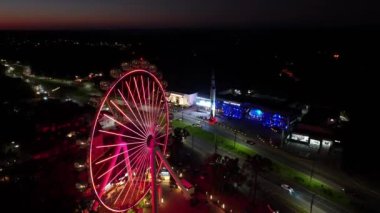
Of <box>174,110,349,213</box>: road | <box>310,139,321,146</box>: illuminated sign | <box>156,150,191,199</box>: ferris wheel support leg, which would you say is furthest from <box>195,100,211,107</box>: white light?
<box>156,150,191,199</box>: ferris wheel support leg

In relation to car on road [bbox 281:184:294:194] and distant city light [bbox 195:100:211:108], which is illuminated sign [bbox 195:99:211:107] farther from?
car on road [bbox 281:184:294:194]

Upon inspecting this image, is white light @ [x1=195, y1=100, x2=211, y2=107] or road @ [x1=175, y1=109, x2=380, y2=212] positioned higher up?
white light @ [x1=195, y1=100, x2=211, y2=107]

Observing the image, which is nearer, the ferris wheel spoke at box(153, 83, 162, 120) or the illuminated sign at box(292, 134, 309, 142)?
the ferris wheel spoke at box(153, 83, 162, 120)

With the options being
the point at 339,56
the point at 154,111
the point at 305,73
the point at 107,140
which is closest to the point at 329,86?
the point at 305,73

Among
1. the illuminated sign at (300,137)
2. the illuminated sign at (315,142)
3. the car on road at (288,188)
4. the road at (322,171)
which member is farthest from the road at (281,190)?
the illuminated sign at (315,142)

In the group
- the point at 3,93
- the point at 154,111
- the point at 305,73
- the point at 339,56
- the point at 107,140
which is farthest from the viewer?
the point at 339,56

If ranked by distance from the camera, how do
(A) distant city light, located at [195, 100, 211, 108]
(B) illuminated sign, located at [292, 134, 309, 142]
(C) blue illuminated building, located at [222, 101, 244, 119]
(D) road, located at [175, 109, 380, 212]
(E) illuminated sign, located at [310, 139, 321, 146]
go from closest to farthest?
(D) road, located at [175, 109, 380, 212]
(E) illuminated sign, located at [310, 139, 321, 146]
(B) illuminated sign, located at [292, 134, 309, 142]
(C) blue illuminated building, located at [222, 101, 244, 119]
(A) distant city light, located at [195, 100, 211, 108]

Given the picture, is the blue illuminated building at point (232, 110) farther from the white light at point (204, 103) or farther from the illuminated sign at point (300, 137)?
the illuminated sign at point (300, 137)

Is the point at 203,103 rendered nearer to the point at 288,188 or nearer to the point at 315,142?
the point at 315,142

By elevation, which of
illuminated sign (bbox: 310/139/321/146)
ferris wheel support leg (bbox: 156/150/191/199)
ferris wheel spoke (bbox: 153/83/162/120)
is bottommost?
illuminated sign (bbox: 310/139/321/146)

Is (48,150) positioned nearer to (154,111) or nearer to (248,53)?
(154,111)

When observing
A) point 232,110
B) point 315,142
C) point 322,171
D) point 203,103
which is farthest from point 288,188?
point 203,103
